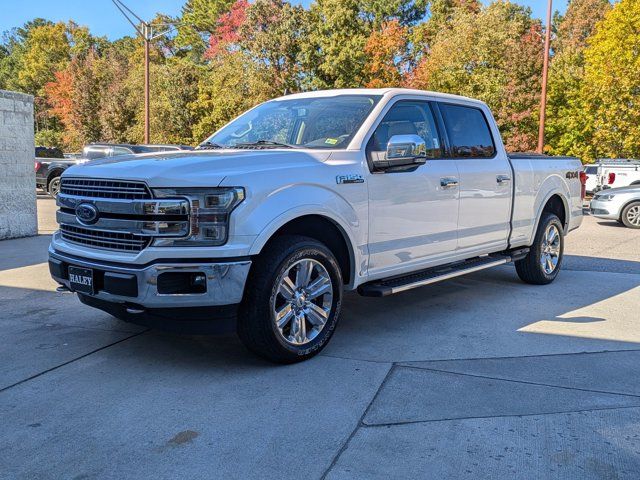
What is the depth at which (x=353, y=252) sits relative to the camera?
4793 mm

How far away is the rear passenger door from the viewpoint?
234 inches

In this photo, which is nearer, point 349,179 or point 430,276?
point 349,179

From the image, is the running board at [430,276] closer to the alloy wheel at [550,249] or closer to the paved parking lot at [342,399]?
the paved parking lot at [342,399]

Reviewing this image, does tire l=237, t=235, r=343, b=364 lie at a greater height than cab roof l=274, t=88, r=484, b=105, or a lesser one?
lesser

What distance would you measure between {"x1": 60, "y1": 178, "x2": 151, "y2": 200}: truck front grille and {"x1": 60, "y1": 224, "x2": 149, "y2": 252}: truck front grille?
25 cm

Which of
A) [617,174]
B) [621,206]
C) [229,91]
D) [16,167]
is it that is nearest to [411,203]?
[16,167]

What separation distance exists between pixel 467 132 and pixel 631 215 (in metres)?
10.8

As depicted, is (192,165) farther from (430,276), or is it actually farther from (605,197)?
(605,197)

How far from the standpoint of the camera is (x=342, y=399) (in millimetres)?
3795

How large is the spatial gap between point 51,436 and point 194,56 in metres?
58.0

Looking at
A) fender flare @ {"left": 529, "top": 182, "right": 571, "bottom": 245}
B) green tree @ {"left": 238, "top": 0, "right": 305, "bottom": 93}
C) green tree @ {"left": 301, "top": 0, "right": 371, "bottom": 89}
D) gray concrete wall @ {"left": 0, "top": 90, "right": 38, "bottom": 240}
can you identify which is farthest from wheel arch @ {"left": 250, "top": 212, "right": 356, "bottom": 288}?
green tree @ {"left": 301, "top": 0, "right": 371, "bottom": 89}

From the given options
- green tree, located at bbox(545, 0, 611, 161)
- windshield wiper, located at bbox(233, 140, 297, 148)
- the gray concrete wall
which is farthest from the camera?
green tree, located at bbox(545, 0, 611, 161)

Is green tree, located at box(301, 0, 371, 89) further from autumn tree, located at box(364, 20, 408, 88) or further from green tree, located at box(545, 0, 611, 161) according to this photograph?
green tree, located at box(545, 0, 611, 161)

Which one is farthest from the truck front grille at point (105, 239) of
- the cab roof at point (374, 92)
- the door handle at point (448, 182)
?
the door handle at point (448, 182)
